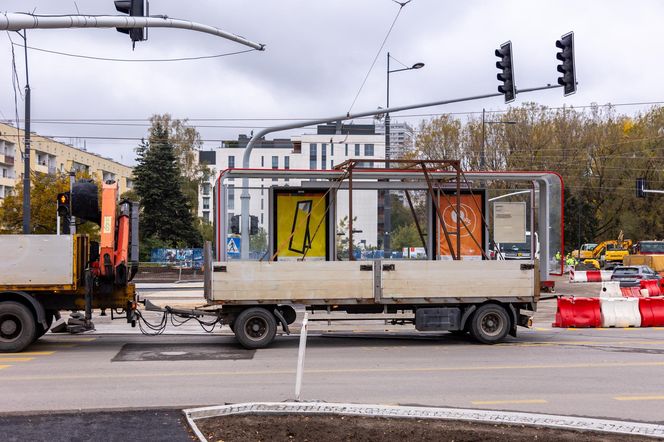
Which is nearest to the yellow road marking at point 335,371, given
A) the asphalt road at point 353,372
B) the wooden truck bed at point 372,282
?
the asphalt road at point 353,372

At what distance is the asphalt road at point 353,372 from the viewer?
960cm

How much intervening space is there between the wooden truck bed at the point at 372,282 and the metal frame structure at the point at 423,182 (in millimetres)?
1198

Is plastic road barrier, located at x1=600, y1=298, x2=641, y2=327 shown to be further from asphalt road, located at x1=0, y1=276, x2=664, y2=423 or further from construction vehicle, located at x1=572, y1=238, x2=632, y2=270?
construction vehicle, located at x1=572, y1=238, x2=632, y2=270

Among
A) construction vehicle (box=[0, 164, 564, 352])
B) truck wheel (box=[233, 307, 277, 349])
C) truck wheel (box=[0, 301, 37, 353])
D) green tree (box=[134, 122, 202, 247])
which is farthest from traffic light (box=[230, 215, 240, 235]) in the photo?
green tree (box=[134, 122, 202, 247])

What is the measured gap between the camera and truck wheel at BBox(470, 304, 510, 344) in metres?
15.4

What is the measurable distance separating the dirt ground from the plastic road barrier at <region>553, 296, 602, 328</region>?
39.4 ft

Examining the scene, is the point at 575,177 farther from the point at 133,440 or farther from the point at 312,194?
the point at 133,440

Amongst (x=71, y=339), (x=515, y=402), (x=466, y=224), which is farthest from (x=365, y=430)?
(x=71, y=339)

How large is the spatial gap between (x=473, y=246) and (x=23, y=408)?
10841mm

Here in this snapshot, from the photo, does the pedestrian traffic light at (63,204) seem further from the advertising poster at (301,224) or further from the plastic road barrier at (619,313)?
the plastic road barrier at (619,313)

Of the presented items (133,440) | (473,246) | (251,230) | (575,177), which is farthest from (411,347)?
(575,177)

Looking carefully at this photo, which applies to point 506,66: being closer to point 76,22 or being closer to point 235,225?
point 235,225

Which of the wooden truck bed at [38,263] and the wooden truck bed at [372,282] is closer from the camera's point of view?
the wooden truck bed at [38,263]

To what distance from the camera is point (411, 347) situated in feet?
50.1
